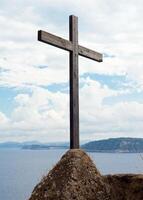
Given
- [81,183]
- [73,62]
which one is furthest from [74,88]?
[81,183]

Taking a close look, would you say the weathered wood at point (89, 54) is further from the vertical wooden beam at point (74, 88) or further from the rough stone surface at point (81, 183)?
the rough stone surface at point (81, 183)

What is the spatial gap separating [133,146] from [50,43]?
286cm

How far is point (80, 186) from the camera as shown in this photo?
10227 mm

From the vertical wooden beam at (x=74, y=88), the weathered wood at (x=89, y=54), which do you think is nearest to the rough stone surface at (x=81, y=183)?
the vertical wooden beam at (x=74, y=88)

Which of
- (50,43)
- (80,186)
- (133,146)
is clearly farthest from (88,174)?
(50,43)

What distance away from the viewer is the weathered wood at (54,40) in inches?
412

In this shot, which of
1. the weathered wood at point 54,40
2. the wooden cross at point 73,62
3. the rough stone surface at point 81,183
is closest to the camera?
the rough stone surface at point 81,183

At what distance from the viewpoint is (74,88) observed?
447 inches

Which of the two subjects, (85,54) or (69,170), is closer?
(69,170)

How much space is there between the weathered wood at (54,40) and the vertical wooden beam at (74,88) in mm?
233

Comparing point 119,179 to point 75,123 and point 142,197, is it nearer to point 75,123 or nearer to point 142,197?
point 142,197

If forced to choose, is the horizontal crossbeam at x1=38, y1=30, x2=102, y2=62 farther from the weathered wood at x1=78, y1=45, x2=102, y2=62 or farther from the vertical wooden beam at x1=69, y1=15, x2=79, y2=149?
the vertical wooden beam at x1=69, y1=15, x2=79, y2=149

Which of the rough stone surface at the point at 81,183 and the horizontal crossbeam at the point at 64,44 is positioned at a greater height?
the horizontal crossbeam at the point at 64,44

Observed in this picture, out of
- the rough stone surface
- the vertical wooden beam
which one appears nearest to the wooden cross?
the vertical wooden beam
